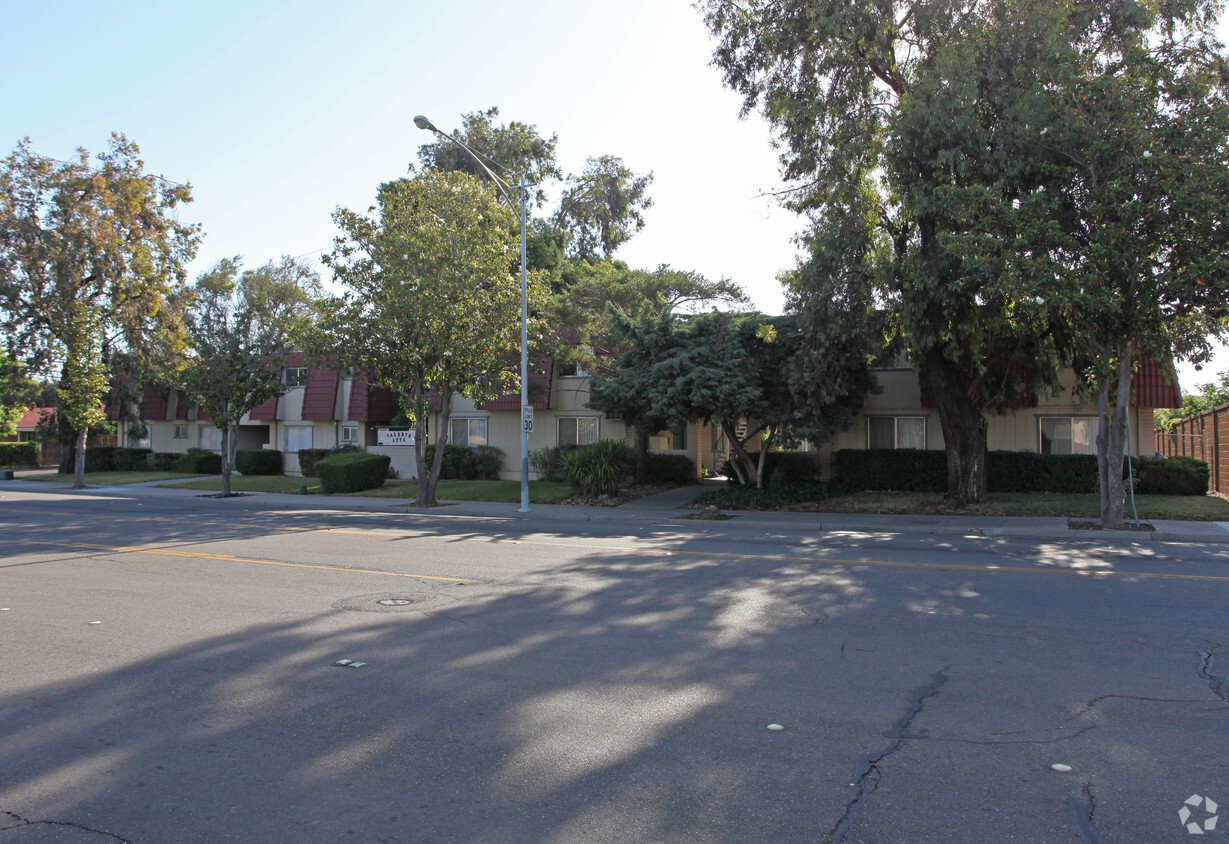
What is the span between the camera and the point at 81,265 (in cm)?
3378

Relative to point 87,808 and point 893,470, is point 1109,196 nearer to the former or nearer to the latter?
point 893,470

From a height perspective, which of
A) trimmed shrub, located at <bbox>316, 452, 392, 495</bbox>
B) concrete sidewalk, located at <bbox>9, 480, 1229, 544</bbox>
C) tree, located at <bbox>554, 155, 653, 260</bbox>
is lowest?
concrete sidewalk, located at <bbox>9, 480, 1229, 544</bbox>

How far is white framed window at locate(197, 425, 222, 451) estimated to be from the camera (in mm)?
41000

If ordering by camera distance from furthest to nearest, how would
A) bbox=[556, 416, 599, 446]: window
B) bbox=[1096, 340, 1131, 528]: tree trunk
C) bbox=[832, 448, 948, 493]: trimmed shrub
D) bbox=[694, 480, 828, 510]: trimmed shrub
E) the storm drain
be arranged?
bbox=[556, 416, 599, 446]: window, bbox=[832, 448, 948, 493]: trimmed shrub, bbox=[694, 480, 828, 510]: trimmed shrub, bbox=[1096, 340, 1131, 528]: tree trunk, the storm drain

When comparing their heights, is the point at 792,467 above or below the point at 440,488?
above

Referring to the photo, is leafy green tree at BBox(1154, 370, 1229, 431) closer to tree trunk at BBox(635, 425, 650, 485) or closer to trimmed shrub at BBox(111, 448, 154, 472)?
tree trunk at BBox(635, 425, 650, 485)

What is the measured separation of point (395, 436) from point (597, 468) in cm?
1364

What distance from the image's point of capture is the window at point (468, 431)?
32.1m

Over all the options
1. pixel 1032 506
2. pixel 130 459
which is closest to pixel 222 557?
pixel 1032 506

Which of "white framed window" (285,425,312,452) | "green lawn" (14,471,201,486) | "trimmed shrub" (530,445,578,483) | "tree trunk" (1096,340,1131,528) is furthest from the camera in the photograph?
"white framed window" (285,425,312,452)

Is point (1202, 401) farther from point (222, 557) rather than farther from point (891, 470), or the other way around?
point (222, 557)

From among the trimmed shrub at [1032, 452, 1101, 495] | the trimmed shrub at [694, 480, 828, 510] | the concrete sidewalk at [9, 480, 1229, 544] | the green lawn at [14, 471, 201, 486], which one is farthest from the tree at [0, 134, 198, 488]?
the trimmed shrub at [1032, 452, 1101, 495]

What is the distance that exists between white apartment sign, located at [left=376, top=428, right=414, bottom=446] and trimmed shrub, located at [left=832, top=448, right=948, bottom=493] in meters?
17.4

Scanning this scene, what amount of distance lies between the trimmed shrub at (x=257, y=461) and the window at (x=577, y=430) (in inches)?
565
